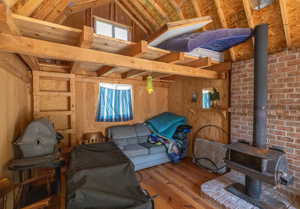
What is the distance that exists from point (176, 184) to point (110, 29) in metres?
3.91

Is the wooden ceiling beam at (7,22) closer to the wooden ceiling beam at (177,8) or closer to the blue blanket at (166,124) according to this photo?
the wooden ceiling beam at (177,8)

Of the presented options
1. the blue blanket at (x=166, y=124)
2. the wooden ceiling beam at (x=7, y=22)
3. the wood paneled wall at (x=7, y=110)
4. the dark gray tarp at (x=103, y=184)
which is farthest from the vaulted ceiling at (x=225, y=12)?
the blue blanket at (x=166, y=124)

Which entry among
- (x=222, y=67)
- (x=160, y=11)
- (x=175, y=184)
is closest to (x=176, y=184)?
(x=175, y=184)

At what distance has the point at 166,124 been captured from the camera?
386 cm

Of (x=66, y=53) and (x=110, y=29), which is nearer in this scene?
(x=66, y=53)

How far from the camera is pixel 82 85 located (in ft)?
11.1

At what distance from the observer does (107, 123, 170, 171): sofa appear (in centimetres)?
310

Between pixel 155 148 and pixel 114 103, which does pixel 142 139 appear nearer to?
pixel 155 148

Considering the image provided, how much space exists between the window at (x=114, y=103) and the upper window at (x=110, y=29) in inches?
51.5

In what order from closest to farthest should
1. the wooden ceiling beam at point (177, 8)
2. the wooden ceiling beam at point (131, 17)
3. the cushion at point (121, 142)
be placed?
the wooden ceiling beam at point (177, 8) → the cushion at point (121, 142) → the wooden ceiling beam at point (131, 17)

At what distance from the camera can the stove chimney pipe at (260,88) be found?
1884 millimetres

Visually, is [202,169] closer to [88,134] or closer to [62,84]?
[88,134]

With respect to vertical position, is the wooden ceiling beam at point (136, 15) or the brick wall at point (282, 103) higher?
the wooden ceiling beam at point (136, 15)

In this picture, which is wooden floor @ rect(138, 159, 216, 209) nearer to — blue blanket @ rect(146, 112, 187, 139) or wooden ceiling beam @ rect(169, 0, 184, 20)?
blue blanket @ rect(146, 112, 187, 139)
